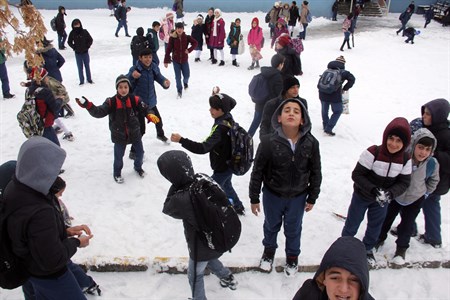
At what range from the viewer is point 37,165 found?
2385mm

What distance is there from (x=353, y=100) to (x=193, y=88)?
185 inches

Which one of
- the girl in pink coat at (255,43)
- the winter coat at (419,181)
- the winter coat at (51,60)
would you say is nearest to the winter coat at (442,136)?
the winter coat at (419,181)

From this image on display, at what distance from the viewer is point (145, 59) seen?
240 inches

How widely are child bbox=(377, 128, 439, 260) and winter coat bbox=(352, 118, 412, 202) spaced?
0.97 feet

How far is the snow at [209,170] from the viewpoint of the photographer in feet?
12.9

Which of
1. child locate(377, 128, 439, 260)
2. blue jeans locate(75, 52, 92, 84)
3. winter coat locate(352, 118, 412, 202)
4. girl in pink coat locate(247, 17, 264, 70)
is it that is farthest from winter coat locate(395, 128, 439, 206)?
blue jeans locate(75, 52, 92, 84)

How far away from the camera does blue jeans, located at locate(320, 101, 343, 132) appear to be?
23.8ft

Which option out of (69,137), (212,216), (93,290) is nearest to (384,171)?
(212,216)

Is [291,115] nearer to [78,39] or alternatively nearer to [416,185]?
[416,185]

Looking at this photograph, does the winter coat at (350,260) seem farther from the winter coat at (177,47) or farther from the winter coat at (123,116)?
the winter coat at (177,47)

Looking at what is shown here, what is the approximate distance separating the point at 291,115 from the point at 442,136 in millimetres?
2038

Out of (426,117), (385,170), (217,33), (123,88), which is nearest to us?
(385,170)

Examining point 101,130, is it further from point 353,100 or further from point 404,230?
point 353,100

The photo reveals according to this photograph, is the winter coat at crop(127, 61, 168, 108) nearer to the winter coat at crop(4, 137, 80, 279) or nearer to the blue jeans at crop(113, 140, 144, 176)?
the blue jeans at crop(113, 140, 144, 176)
